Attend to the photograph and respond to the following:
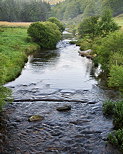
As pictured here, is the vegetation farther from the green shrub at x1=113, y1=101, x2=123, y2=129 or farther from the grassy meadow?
the grassy meadow

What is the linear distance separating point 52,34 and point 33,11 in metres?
85.0

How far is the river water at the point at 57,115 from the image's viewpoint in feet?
66.4

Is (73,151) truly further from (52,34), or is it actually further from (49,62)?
(52,34)

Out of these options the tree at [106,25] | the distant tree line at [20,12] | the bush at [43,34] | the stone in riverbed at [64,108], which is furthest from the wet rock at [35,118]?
the distant tree line at [20,12]

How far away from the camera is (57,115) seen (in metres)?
26.8

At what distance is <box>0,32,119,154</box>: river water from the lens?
20250 millimetres

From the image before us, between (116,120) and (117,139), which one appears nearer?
(117,139)

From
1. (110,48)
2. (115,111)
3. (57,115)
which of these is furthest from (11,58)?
(115,111)

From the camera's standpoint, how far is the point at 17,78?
138 feet

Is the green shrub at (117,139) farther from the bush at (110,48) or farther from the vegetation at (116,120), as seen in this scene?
the bush at (110,48)

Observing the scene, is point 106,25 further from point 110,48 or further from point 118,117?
point 118,117

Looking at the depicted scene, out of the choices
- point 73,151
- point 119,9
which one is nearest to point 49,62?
point 73,151

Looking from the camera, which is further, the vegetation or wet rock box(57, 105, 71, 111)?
wet rock box(57, 105, 71, 111)

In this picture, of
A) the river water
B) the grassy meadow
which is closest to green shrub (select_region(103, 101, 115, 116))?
the river water
